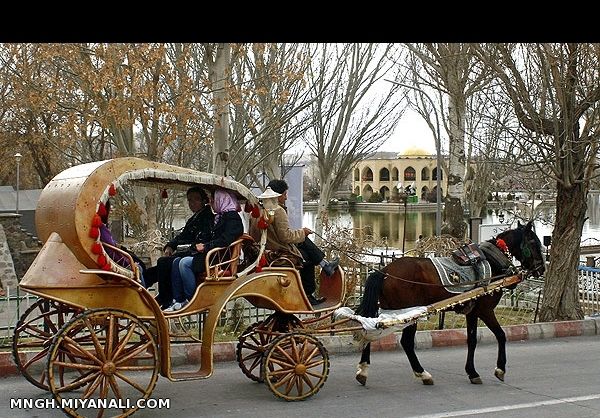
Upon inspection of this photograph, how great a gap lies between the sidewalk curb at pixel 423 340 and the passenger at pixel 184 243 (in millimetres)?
1728

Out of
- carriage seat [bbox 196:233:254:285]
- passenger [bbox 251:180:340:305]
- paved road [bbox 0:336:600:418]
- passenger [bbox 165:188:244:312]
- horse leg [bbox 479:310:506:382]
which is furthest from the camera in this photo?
horse leg [bbox 479:310:506:382]

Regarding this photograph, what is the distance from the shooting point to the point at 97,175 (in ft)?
22.5

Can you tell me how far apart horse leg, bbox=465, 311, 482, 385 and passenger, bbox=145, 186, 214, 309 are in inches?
134

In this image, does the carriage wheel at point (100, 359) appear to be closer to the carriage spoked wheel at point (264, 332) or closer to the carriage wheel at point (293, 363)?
the carriage wheel at point (293, 363)

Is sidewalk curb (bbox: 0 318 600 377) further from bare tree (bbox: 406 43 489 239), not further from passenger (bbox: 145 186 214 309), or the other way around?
bare tree (bbox: 406 43 489 239)

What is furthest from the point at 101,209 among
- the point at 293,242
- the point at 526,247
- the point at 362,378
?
the point at 526,247

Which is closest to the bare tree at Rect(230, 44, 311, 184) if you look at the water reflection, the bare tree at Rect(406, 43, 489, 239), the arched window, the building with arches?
the bare tree at Rect(406, 43, 489, 239)

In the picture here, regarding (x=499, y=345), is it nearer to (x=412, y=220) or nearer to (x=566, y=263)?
(x=566, y=263)

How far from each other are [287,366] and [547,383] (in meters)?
3.35

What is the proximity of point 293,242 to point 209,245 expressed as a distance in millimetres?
1050

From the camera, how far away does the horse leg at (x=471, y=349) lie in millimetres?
8977

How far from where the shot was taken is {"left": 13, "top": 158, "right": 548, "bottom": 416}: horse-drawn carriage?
6.68m

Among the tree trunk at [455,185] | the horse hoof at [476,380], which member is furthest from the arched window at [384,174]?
the horse hoof at [476,380]

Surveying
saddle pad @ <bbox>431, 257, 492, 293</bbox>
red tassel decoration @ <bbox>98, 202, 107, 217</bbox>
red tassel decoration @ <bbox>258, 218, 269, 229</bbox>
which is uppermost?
red tassel decoration @ <bbox>98, 202, 107, 217</bbox>
